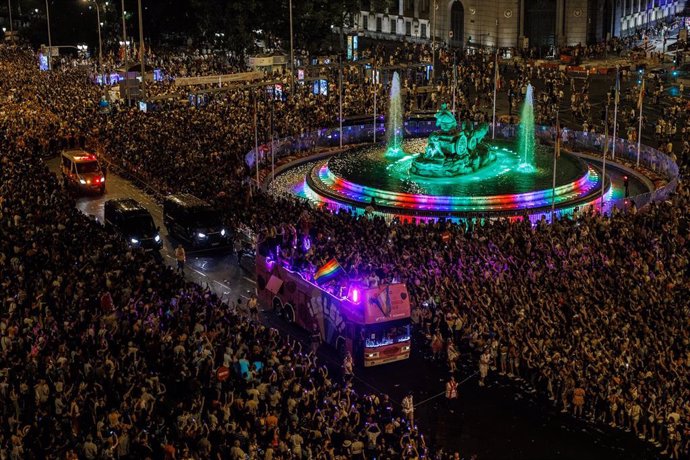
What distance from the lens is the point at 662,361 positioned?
24.1 meters

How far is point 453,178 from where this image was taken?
45156 millimetres

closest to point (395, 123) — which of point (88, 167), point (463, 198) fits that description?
point (463, 198)

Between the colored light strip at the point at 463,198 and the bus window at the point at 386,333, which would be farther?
the colored light strip at the point at 463,198

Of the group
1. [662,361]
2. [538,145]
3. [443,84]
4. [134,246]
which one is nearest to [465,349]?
[662,361]

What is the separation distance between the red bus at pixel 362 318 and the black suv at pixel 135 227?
958 cm

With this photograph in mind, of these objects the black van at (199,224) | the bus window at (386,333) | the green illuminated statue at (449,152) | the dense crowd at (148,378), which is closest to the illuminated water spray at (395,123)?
the green illuminated statue at (449,152)

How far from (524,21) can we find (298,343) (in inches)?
2811

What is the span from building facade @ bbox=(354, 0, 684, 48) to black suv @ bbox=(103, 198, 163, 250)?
53.4 m

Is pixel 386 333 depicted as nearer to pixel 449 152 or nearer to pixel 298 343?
pixel 298 343

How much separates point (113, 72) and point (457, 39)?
35773 mm

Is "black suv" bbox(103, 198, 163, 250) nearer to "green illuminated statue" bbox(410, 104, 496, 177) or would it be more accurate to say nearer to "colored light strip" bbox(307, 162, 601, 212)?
"colored light strip" bbox(307, 162, 601, 212)

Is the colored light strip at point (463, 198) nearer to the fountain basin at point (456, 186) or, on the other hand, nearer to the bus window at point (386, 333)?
the fountain basin at point (456, 186)

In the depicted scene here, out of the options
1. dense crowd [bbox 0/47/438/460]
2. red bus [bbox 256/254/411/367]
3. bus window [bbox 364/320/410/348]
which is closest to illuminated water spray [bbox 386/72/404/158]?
dense crowd [bbox 0/47/438/460]

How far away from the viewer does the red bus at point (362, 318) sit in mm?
26641
